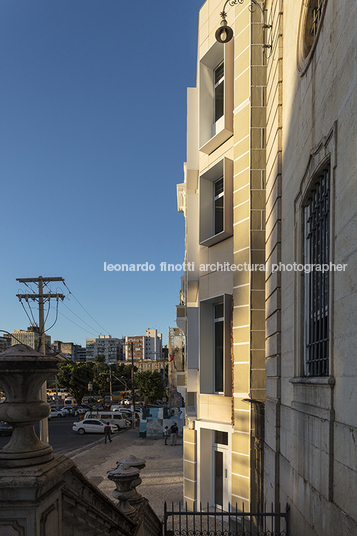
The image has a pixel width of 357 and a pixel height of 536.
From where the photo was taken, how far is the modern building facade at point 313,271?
3863 mm

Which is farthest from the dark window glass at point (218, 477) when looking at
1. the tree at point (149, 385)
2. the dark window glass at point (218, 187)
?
the tree at point (149, 385)

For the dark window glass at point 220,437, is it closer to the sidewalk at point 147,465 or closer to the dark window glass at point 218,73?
the sidewalk at point 147,465

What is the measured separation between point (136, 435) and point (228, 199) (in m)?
25.3

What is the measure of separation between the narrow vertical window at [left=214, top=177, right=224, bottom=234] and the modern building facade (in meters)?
3.75

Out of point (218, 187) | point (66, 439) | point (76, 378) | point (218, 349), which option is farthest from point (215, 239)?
point (76, 378)

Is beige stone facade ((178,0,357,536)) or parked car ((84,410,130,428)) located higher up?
beige stone facade ((178,0,357,536))

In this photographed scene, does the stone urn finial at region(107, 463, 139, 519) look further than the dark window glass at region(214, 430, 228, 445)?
No

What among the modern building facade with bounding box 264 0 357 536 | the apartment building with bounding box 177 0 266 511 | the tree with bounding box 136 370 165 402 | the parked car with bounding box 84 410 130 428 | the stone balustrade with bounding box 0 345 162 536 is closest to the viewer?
the stone balustrade with bounding box 0 345 162 536

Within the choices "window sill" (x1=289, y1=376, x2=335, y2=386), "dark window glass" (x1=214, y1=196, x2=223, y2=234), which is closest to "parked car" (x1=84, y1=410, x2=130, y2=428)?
"dark window glass" (x1=214, y1=196, x2=223, y2=234)

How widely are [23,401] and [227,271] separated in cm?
876

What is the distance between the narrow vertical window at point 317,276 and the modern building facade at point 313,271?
14 mm

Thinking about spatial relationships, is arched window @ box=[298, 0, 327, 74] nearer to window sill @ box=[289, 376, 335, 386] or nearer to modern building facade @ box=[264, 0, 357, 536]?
modern building facade @ box=[264, 0, 357, 536]

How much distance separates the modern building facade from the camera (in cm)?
386

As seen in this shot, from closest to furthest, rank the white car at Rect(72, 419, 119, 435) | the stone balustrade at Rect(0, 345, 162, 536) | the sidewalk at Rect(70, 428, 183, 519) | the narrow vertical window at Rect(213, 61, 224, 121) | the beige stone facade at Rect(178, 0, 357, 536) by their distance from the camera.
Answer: the stone balustrade at Rect(0, 345, 162, 536), the beige stone facade at Rect(178, 0, 357, 536), the narrow vertical window at Rect(213, 61, 224, 121), the sidewalk at Rect(70, 428, 183, 519), the white car at Rect(72, 419, 119, 435)
